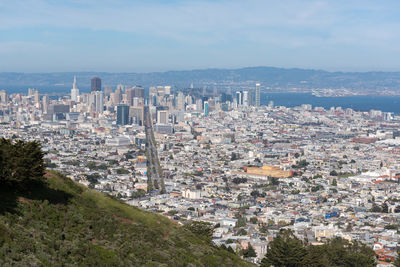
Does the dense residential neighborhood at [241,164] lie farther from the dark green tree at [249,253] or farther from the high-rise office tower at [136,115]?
the dark green tree at [249,253]

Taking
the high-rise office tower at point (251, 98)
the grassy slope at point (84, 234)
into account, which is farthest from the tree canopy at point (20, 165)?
the high-rise office tower at point (251, 98)

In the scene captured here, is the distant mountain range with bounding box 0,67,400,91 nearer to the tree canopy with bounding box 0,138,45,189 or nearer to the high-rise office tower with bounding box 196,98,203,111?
the high-rise office tower with bounding box 196,98,203,111

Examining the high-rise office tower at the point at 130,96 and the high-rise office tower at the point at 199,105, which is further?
the high-rise office tower at the point at 199,105

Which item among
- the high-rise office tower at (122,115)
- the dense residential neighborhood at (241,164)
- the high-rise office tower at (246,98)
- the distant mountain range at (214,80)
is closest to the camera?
the dense residential neighborhood at (241,164)

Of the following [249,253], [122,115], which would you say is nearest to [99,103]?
[122,115]

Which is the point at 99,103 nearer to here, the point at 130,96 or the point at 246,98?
the point at 130,96

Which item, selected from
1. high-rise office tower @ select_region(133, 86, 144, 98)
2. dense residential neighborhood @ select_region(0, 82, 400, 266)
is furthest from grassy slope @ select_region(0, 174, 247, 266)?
high-rise office tower @ select_region(133, 86, 144, 98)

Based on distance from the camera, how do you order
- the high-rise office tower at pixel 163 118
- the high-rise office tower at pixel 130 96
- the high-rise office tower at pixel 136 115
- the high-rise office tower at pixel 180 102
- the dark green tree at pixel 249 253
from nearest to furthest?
the dark green tree at pixel 249 253
the high-rise office tower at pixel 136 115
the high-rise office tower at pixel 163 118
the high-rise office tower at pixel 130 96
the high-rise office tower at pixel 180 102

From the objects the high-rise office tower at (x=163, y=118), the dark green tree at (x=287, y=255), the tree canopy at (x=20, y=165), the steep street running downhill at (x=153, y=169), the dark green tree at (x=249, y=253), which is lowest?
the steep street running downhill at (x=153, y=169)

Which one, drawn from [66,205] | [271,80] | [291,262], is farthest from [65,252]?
[271,80]
